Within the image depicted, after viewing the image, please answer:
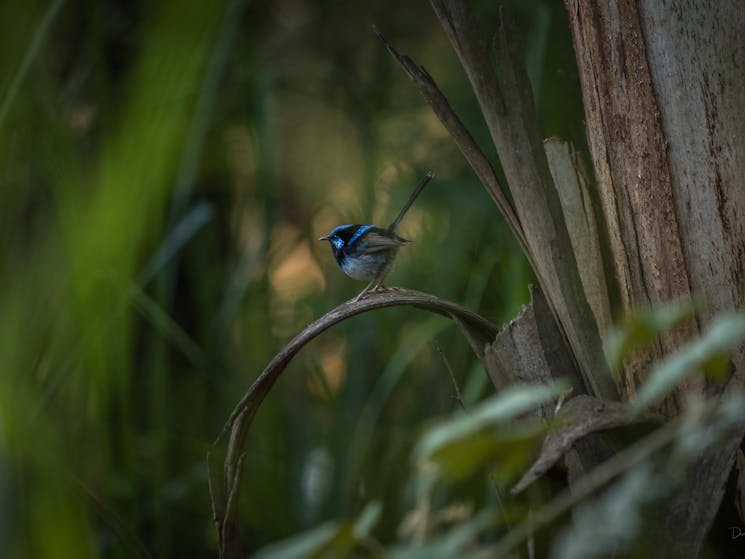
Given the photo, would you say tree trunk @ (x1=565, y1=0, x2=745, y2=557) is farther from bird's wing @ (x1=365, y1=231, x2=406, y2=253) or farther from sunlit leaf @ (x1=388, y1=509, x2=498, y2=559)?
bird's wing @ (x1=365, y1=231, x2=406, y2=253)

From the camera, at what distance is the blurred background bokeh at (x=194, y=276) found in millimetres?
1406

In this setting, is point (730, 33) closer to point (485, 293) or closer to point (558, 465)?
point (558, 465)

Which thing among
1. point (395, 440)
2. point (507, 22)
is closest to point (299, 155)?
point (395, 440)

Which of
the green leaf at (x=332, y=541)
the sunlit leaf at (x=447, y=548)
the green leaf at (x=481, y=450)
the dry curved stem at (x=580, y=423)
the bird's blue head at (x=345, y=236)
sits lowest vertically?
the dry curved stem at (x=580, y=423)

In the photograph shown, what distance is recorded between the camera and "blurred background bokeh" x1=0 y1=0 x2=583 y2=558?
1.41 meters

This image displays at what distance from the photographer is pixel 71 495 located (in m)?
1.32

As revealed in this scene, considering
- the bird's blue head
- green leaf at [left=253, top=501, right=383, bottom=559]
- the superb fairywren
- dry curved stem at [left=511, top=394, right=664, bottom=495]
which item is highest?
the bird's blue head

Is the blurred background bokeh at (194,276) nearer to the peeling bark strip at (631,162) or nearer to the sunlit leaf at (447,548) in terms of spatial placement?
the peeling bark strip at (631,162)

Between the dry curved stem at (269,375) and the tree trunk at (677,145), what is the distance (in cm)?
27

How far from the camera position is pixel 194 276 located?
2.89 m

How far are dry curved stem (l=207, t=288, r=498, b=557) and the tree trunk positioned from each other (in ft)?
0.89

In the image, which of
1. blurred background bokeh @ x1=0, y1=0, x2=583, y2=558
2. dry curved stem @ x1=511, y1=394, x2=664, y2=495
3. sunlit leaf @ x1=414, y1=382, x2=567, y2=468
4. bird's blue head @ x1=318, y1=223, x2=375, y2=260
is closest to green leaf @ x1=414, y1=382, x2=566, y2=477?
sunlit leaf @ x1=414, y1=382, x2=567, y2=468

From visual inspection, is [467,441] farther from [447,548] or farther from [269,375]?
[269,375]

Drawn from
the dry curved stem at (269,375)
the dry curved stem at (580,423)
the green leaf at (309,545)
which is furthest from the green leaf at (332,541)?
the dry curved stem at (269,375)
